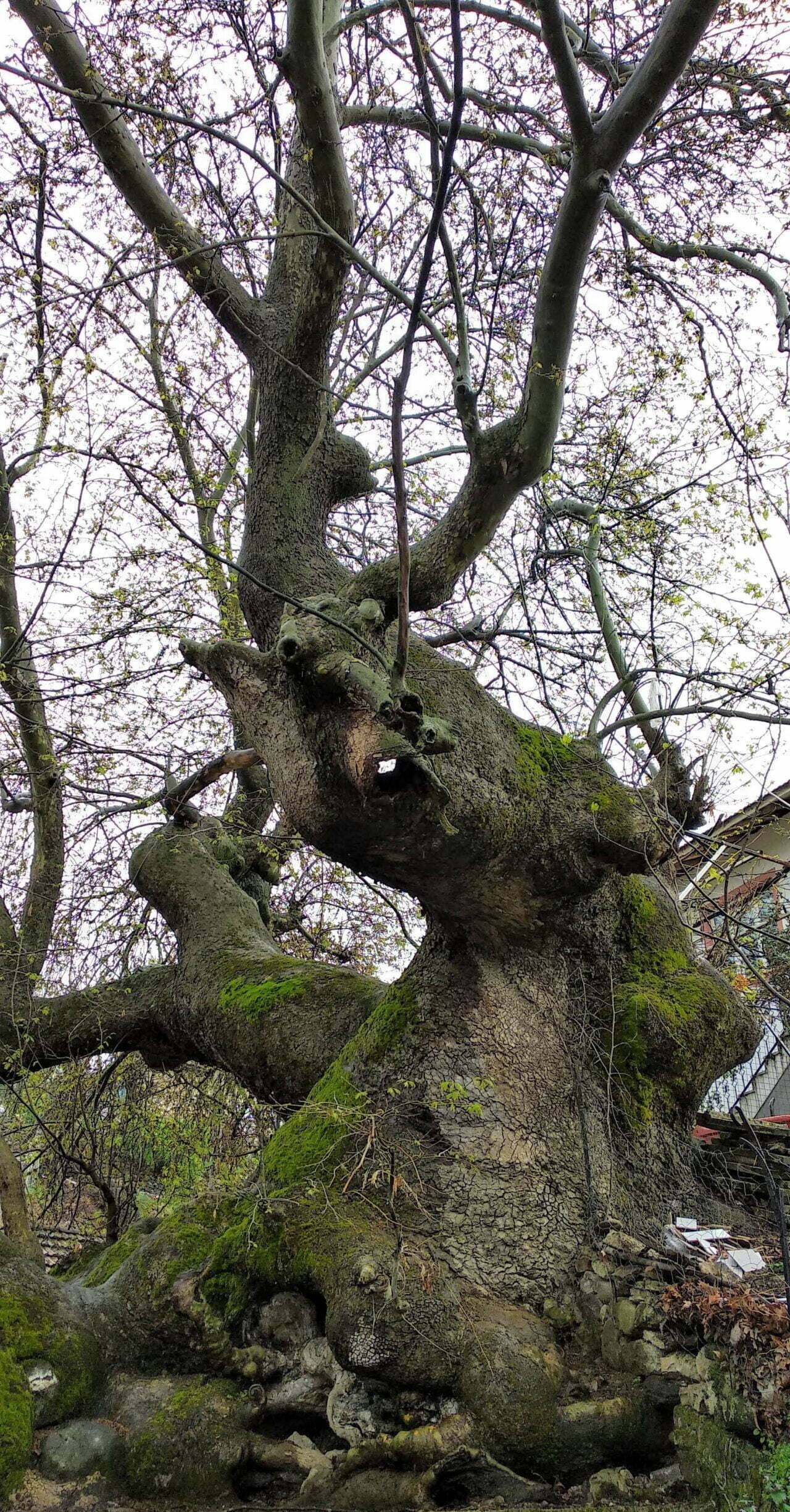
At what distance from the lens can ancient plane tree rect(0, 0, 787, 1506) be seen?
334 centimetres

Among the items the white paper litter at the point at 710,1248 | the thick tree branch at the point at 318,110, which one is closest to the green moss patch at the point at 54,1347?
the white paper litter at the point at 710,1248

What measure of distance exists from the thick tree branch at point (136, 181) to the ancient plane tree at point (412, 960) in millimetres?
26

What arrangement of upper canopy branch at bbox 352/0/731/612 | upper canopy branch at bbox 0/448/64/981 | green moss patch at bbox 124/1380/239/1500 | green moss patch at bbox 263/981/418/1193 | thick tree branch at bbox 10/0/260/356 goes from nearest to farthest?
green moss patch at bbox 124/1380/239/1500 → upper canopy branch at bbox 352/0/731/612 → green moss patch at bbox 263/981/418/1193 → thick tree branch at bbox 10/0/260/356 → upper canopy branch at bbox 0/448/64/981

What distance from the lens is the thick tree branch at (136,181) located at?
4.69m

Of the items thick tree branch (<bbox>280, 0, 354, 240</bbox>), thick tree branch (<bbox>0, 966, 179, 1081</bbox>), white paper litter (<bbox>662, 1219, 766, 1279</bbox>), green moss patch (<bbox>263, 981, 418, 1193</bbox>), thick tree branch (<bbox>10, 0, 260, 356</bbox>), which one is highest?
thick tree branch (<bbox>10, 0, 260, 356</bbox>)

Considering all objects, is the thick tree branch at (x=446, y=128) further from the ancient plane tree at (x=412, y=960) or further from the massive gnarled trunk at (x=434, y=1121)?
the massive gnarled trunk at (x=434, y=1121)

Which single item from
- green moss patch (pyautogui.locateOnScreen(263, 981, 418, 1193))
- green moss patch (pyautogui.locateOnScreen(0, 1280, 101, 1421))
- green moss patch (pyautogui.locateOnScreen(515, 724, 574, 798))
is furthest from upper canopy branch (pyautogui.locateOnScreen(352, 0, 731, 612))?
green moss patch (pyautogui.locateOnScreen(0, 1280, 101, 1421))

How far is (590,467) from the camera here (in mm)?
6484

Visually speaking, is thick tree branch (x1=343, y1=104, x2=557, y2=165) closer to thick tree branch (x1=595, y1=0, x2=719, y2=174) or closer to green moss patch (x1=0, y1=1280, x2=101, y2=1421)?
thick tree branch (x1=595, y1=0, x2=719, y2=174)

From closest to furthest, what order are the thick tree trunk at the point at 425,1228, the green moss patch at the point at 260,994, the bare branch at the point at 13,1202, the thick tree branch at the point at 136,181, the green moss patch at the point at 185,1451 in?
the green moss patch at the point at 185,1451
the thick tree trunk at the point at 425,1228
the bare branch at the point at 13,1202
the thick tree branch at the point at 136,181
the green moss patch at the point at 260,994

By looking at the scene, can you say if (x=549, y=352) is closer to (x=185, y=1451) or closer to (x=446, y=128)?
(x=446, y=128)

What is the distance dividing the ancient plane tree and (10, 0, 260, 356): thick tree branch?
26mm

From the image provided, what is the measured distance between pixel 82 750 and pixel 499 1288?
4.81 metres

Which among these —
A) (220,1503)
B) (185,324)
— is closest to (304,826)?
(220,1503)
